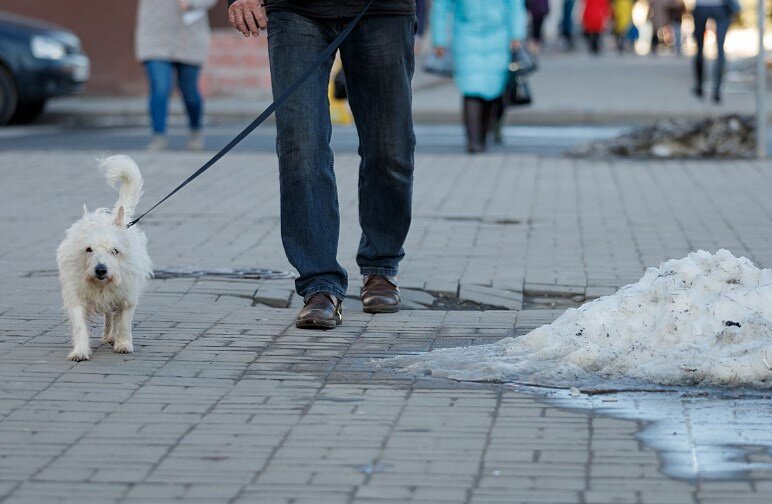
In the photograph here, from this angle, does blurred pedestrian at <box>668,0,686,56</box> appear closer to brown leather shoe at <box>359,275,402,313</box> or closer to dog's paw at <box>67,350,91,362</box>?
brown leather shoe at <box>359,275,402,313</box>

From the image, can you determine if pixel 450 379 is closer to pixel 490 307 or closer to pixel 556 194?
pixel 490 307

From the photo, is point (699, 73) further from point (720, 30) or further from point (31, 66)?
point (31, 66)

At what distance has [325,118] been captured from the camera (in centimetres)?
611

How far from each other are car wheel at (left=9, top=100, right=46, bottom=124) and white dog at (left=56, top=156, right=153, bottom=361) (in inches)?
530

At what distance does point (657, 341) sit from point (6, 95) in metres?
14.2

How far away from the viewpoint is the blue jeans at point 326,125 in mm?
6043

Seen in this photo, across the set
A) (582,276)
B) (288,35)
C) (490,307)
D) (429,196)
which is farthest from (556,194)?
(288,35)

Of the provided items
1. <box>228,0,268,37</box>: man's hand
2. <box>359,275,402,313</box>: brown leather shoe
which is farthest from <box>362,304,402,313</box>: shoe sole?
<box>228,0,268,37</box>: man's hand

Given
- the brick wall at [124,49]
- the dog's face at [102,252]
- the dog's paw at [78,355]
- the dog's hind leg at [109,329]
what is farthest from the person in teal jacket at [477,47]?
the dog's paw at [78,355]

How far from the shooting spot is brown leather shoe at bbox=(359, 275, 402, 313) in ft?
20.7

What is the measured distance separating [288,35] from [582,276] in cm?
201

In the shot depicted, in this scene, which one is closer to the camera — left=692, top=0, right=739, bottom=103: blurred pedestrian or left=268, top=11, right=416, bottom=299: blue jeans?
left=268, top=11, right=416, bottom=299: blue jeans

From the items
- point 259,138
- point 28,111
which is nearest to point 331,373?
point 259,138

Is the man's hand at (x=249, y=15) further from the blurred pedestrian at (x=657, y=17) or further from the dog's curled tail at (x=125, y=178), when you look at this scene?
the blurred pedestrian at (x=657, y=17)
